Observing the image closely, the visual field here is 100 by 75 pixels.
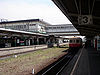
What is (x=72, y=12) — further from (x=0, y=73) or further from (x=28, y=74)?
(x=0, y=73)

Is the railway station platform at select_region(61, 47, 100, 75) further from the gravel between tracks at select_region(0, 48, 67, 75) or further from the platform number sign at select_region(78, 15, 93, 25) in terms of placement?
the platform number sign at select_region(78, 15, 93, 25)

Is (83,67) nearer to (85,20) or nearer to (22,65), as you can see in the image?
(85,20)

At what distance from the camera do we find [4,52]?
22859mm

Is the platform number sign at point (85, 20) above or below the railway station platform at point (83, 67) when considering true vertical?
above

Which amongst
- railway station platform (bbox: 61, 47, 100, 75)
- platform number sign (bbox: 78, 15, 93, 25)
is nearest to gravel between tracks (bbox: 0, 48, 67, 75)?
railway station platform (bbox: 61, 47, 100, 75)

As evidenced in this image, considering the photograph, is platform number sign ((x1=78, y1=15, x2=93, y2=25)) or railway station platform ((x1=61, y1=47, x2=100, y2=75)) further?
platform number sign ((x1=78, y1=15, x2=93, y2=25))

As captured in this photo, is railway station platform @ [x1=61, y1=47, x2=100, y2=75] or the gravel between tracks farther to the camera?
the gravel between tracks

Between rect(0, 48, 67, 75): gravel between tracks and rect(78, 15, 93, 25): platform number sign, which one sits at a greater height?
rect(78, 15, 93, 25): platform number sign

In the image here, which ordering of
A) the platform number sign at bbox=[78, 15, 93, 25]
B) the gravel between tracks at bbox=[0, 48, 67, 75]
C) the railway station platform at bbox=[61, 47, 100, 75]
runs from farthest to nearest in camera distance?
the gravel between tracks at bbox=[0, 48, 67, 75] < the platform number sign at bbox=[78, 15, 93, 25] < the railway station platform at bbox=[61, 47, 100, 75]

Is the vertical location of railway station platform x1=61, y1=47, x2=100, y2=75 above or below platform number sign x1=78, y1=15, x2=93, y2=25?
below

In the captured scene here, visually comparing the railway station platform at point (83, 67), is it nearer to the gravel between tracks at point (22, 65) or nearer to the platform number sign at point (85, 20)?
the gravel between tracks at point (22, 65)

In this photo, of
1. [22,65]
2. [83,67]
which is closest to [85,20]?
[83,67]

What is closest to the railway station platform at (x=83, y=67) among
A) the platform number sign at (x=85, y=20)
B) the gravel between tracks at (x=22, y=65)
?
the gravel between tracks at (x=22, y=65)

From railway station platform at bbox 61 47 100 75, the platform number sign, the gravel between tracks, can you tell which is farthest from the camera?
the gravel between tracks
